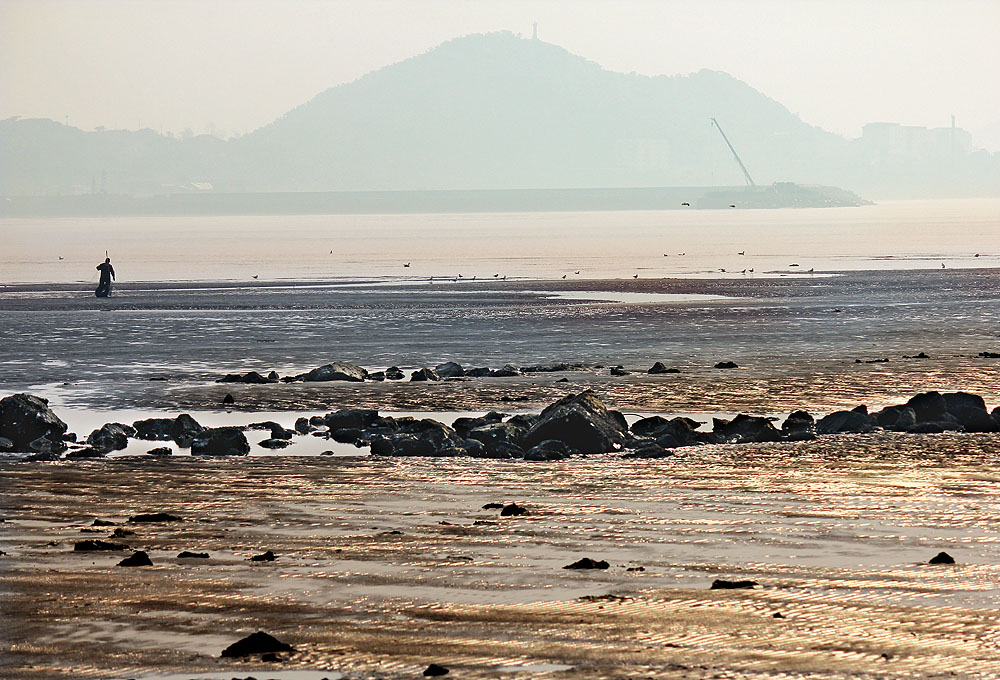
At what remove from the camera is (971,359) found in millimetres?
35938

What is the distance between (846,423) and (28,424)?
13.6 meters

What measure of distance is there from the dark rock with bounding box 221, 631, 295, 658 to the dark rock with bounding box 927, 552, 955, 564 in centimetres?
624

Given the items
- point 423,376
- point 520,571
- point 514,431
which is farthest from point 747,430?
point 423,376

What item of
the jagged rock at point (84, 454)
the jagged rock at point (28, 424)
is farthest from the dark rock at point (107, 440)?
the jagged rock at point (28, 424)

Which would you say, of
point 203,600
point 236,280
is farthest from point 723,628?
point 236,280

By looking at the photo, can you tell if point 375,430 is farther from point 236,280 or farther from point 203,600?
point 236,280

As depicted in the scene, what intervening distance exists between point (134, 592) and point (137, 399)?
61.7ft

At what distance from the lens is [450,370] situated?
34.4 metres

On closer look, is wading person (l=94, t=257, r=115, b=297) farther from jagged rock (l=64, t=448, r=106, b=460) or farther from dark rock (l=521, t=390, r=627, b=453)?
dark rock (l=521, t=390, r=627, b=453)

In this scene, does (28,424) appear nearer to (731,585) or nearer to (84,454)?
(84,454)

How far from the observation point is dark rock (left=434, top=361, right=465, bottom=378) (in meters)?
34.2

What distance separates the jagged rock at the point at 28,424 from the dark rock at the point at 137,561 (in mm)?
10114

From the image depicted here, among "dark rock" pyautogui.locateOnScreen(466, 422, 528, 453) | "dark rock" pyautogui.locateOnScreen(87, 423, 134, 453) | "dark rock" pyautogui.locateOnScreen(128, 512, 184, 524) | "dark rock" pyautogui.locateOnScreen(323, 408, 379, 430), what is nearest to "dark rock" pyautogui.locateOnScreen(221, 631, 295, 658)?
"dark rock" pyautogui.locateOnScreen(128, 512, 184, 524)

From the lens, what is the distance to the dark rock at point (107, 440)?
23766 mm
